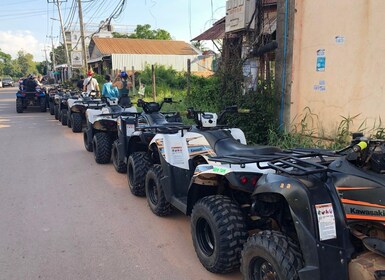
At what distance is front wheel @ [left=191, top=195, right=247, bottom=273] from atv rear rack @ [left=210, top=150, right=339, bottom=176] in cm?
40

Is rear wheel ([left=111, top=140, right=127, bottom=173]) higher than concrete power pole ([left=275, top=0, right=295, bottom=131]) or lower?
lower

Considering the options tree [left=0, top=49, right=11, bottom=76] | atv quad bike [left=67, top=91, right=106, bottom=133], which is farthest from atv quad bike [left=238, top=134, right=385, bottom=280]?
tree [left=0, top=49, right=11, bottom=76]

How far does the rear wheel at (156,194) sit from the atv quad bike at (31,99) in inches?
590

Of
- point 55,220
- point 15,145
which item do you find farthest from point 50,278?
point 15,145

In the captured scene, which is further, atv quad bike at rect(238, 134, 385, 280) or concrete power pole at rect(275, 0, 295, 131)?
concrete power pole at rect(275, 0, 295, 131)

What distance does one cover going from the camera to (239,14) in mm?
8016

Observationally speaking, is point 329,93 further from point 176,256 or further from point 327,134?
point 176,256

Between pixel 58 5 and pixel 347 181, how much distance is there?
4311cm

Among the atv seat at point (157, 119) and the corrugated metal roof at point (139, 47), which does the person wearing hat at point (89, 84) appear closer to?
the atv seat at point (157, 119)

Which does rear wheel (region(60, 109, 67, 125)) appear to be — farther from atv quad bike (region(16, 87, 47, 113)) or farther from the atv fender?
the atv fender

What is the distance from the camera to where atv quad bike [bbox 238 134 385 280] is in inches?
80.1

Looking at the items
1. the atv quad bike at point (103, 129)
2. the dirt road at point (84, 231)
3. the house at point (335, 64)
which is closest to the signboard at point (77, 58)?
the atv quad bike at point (103, 129)

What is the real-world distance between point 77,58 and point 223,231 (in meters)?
24.4

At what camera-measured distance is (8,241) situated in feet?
12.9
